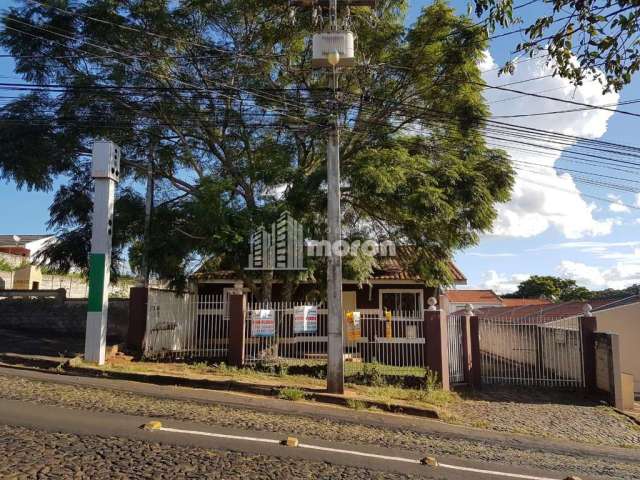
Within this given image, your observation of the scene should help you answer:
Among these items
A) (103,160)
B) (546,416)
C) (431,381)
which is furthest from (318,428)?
(103,160)

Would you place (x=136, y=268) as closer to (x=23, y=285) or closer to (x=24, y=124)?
(x=24, y=124)

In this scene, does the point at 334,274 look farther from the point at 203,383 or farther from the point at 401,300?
the point at 401,300

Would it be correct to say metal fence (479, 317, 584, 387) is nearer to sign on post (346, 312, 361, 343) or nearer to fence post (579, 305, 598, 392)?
fence post (579, 305, 598, 392)

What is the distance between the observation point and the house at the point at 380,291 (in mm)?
17766

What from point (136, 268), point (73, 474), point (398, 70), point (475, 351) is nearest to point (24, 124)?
point (136, 268)

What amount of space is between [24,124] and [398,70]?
10.1 metres

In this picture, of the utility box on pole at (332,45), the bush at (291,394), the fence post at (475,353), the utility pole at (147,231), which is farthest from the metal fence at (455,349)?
the utility pole at (147,231)

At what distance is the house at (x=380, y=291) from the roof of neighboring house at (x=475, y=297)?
32972 millimetres

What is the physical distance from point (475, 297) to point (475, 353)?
43.7 meters

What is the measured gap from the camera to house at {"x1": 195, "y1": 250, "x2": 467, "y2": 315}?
58.3ft

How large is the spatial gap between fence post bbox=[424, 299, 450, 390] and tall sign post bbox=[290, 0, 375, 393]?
236cm

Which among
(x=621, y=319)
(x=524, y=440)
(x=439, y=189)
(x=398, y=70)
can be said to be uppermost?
(x=398, y=70)

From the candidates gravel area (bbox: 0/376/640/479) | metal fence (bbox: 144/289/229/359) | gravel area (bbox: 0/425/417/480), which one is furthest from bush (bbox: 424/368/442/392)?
gravel area (bbox: 0/425/417/480)

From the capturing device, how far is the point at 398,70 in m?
14.1
